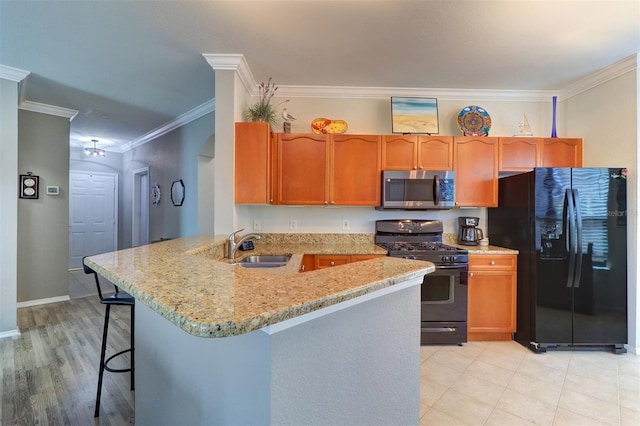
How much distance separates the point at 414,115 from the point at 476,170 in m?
0.88

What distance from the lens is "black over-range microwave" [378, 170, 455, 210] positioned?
2.95 meters

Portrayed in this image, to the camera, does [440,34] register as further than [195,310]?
Yes

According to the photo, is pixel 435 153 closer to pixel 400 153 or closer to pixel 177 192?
pixel 400 153

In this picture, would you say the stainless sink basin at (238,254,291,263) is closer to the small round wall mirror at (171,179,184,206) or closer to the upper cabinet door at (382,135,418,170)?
the upper cabinet door at (382,135,418,170)

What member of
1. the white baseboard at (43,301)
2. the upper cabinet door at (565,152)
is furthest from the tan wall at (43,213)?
the upper cabinet door at (565,152)

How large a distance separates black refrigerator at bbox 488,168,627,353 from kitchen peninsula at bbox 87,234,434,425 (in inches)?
82.5

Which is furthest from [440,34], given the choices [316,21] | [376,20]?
[316,21]

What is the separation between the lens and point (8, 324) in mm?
2807

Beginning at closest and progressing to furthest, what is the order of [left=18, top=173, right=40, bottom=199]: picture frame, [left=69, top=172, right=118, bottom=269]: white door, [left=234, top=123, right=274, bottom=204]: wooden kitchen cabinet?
1. [left=234, top=123, right=274, bottom=204]: wooden kitchen cabinet
2. [left=18, top=173, right=40, bottom=199]: picture frame
3. [left=69, top=172, right=118, bottom=269]: white door

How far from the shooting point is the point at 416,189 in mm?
2967

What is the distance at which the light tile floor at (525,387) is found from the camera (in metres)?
1.75

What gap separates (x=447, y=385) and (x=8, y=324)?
13.3ft

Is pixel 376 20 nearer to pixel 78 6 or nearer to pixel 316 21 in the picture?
pixel 316 21

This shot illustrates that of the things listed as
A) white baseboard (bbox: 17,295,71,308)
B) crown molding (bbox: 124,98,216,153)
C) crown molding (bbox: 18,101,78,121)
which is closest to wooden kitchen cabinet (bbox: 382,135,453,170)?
crown molding (bbox: 124,98,216,153)
